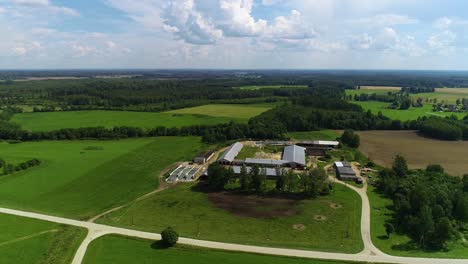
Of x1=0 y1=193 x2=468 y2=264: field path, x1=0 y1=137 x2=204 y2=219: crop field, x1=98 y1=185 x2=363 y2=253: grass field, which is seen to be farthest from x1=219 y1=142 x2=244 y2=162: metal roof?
x1=0 y1=193 x2=468 y2=264: field path

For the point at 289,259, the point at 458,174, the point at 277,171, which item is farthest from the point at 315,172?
the point at 458,174

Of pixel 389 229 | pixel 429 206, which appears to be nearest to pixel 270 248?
pixel 389 229

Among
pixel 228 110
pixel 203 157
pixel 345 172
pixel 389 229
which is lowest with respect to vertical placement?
pixel 389 229

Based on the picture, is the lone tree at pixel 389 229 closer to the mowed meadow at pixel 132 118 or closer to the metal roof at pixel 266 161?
the metal roof at pixel 266 161

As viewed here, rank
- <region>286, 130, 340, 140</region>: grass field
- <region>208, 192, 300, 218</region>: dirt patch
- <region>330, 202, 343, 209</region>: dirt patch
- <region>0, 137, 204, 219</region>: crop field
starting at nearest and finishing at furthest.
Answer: <region>208, 192, 300, 218</region>: dirt patch
<region>330, 202, 343, 209</region>: dirt patch
<region>0, 137, 204, 219</region>: crop field
<region>286, 130, 340, 140</region>: grass field

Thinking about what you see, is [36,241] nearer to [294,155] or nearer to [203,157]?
[203,157]

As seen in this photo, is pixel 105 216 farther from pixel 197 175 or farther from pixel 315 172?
pixel 315 172

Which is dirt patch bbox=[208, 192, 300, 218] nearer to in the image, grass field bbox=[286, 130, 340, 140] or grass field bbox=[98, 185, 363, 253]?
grass field bbox=[98, 185, 363, 253]
